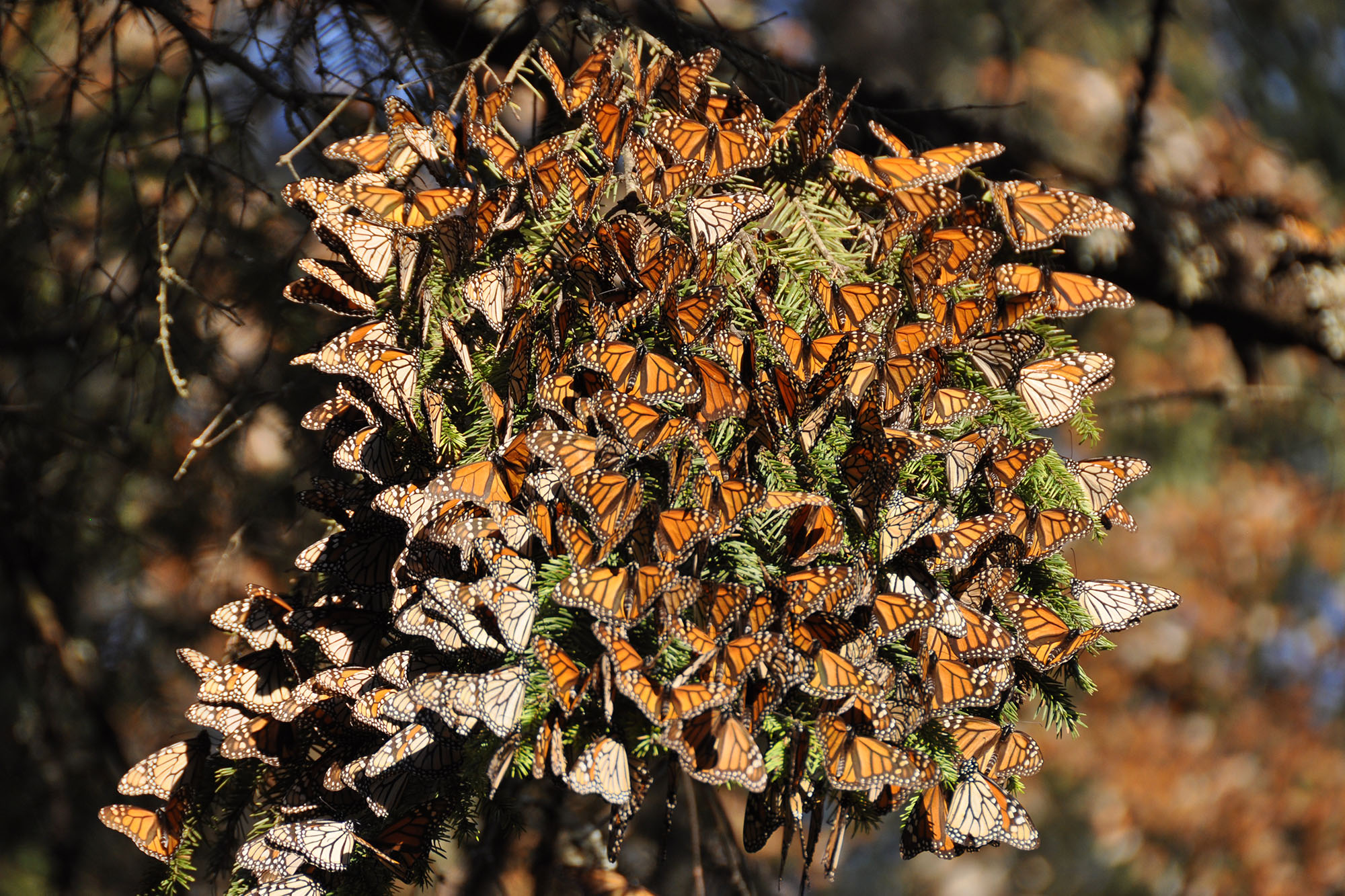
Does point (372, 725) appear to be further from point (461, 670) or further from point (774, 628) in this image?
point (774, 628)

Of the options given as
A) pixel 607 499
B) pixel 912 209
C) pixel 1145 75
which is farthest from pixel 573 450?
pixel 1145 75

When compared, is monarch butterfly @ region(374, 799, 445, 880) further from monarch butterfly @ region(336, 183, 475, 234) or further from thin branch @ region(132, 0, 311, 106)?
thin branch @ region(132, 0, 311, 106)

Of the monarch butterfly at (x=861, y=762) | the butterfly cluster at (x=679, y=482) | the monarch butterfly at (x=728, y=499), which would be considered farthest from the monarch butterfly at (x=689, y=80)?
the monarch butterfly at (x=861, y=762)

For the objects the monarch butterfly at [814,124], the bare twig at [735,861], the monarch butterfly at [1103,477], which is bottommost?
the bare twig at [735,861]

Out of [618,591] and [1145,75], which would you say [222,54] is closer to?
[618,591]

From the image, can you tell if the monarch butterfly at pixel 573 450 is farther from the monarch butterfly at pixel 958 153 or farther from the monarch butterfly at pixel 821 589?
the monarch butterfly at pixel 958 153

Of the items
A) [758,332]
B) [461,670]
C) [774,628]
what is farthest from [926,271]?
[461,670]
